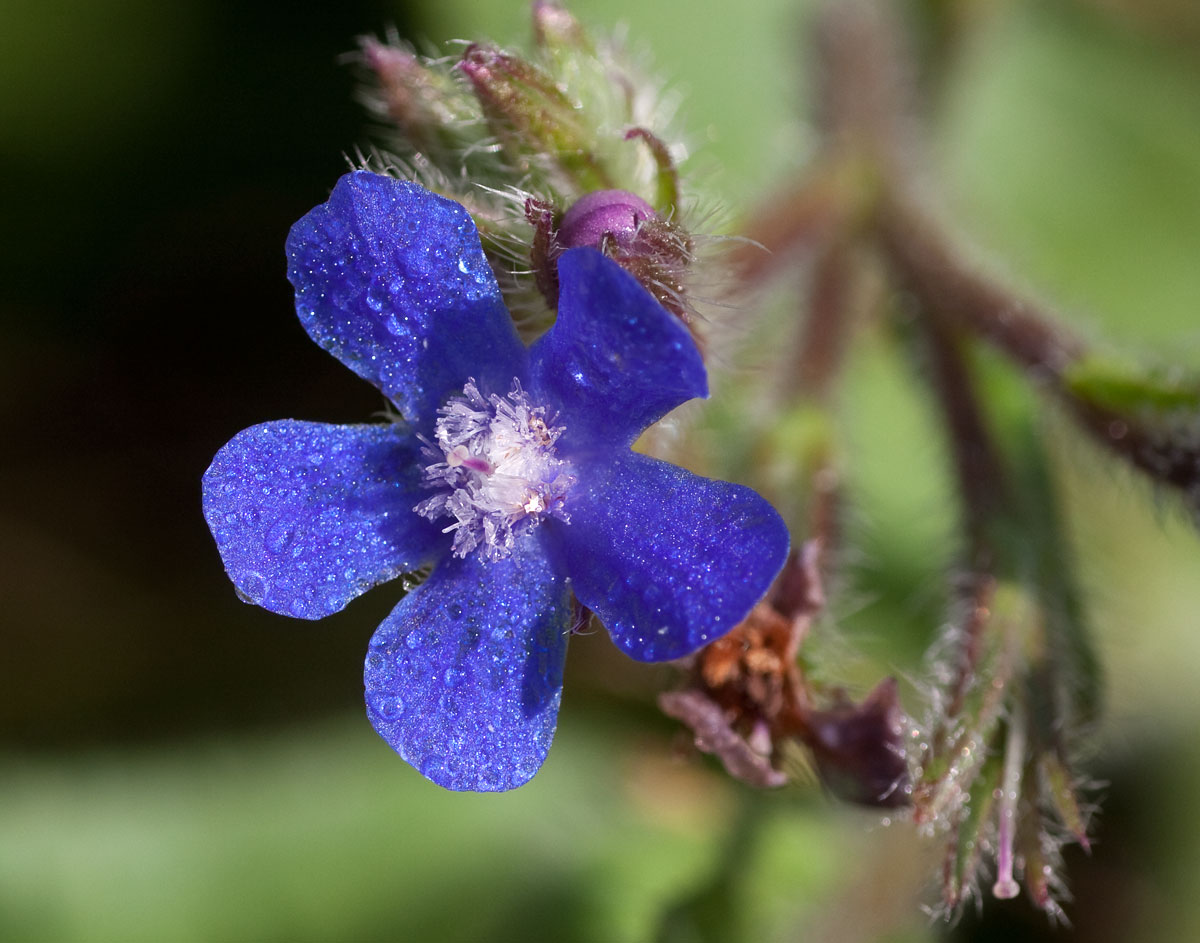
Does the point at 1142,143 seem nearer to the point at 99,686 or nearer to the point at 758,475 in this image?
the point at 758,475

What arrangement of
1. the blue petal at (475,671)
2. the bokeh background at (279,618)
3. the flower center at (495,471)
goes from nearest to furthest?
the blue petal at (475,671) < the flower center at (495,471) < the bokeh background at (279,618)

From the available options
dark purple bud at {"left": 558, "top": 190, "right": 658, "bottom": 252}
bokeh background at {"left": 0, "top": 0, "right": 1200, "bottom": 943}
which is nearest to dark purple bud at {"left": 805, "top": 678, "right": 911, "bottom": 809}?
dark purple bud at {"left": 558, "top": 190, "right": 658, "bottom": 252}

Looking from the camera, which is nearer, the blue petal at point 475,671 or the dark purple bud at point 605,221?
the blue petal at point 475,671

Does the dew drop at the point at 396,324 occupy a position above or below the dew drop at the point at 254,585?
above

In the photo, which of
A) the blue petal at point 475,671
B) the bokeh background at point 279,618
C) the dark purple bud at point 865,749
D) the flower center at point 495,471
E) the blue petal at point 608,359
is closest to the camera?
the blue petal at point 608,359

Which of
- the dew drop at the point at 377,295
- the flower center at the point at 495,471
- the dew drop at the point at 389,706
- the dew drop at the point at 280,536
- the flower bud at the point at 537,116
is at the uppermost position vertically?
the flower bud at the point at 537,116

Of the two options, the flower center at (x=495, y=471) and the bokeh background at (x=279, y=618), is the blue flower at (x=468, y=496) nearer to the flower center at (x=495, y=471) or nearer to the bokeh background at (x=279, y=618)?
the flower center at (x=495, y=471)

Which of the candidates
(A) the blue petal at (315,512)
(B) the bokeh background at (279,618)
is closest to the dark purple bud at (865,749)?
(A) the blue petal at (315,512)

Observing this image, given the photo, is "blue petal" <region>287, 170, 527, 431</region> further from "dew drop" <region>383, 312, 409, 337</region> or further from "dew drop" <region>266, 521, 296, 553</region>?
"dew drop" <region>266, 521, 296, 553</region>
